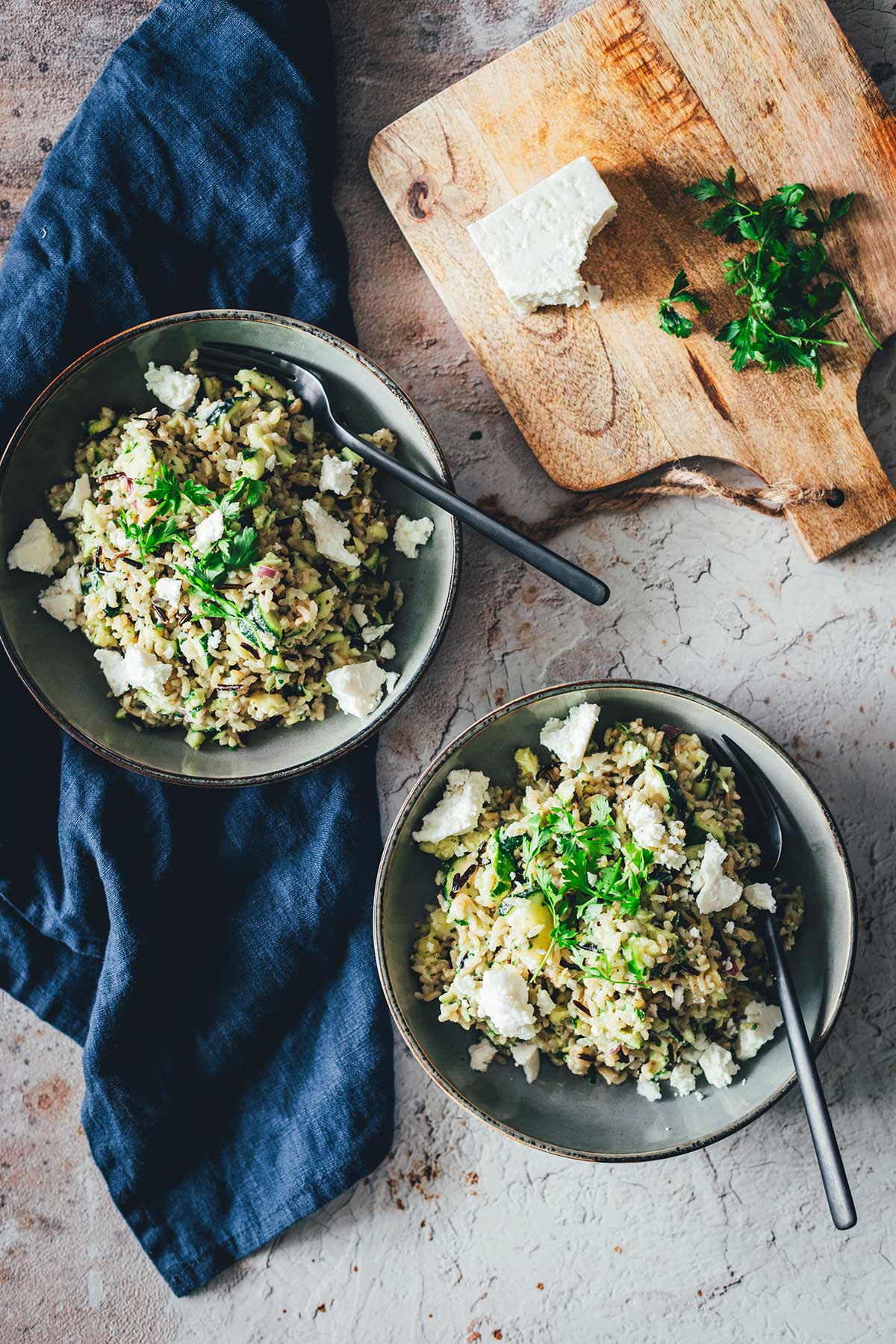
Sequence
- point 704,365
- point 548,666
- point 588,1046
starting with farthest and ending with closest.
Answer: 1. point 548,666
2. point 704,365
3. point 588,1046

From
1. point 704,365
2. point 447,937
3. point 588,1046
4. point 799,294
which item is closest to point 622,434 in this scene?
point 704,365

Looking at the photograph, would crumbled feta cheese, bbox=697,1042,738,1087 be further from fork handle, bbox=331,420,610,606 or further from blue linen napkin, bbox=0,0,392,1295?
fork handle, bbox=331,420,610,606

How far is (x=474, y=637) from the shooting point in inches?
96.3

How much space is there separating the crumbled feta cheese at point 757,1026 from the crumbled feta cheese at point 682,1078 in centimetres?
13

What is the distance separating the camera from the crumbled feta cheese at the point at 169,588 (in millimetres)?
2016

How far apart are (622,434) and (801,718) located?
0.83 m

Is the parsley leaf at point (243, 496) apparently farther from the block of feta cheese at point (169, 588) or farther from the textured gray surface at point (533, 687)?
the textured gray surface at point (533, 687)

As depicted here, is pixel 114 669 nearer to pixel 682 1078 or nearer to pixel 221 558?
pixel 221 558

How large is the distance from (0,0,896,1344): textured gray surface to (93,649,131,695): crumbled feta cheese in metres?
0.65

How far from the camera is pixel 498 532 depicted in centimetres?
205

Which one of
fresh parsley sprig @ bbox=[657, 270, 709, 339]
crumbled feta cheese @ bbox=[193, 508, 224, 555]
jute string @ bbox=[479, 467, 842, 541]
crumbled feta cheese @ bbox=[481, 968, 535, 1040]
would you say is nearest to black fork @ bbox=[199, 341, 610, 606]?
jute string @ bbox=[479, 467, 842, 541]

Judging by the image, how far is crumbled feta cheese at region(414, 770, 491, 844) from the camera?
2125 mm

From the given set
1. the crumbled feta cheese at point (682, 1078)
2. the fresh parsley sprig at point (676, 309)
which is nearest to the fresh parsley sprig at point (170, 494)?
the fresh parsley sprig at point (676, 309)

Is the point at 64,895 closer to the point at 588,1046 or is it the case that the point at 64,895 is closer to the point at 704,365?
the point at 588,1046
